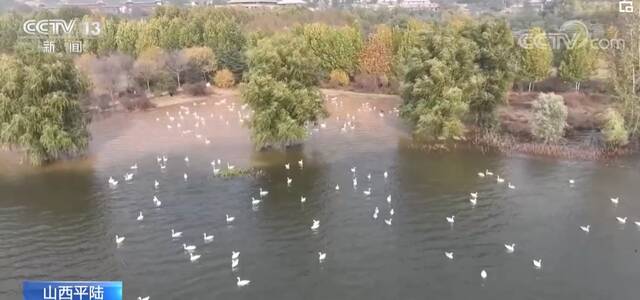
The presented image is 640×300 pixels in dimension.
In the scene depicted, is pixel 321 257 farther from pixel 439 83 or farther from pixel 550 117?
pixel 550 117

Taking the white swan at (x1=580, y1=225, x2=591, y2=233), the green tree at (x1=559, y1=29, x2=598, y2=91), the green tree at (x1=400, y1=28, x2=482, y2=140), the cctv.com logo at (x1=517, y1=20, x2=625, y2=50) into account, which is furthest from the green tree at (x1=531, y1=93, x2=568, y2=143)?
the green tree at (x1=559, y1=29, x2=598, y2=91)

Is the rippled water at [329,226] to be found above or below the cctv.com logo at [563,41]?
below

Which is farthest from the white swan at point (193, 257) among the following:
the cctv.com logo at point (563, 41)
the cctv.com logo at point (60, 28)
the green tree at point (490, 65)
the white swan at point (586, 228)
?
the cctv.com logo at point (60, 28)

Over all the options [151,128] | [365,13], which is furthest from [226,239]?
[365,13]

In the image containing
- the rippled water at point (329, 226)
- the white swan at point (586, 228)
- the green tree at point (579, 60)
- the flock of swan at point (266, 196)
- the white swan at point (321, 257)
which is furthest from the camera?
the green tree at point (579, 60)

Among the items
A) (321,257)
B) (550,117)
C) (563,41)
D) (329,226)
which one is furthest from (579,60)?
(321,257)

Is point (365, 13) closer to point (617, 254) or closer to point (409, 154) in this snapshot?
→ point (409, 154)

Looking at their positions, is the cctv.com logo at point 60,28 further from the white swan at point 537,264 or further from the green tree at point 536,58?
the white swan at point 537,264

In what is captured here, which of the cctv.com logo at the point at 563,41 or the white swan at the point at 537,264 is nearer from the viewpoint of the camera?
the white swan at the point at 537,264
